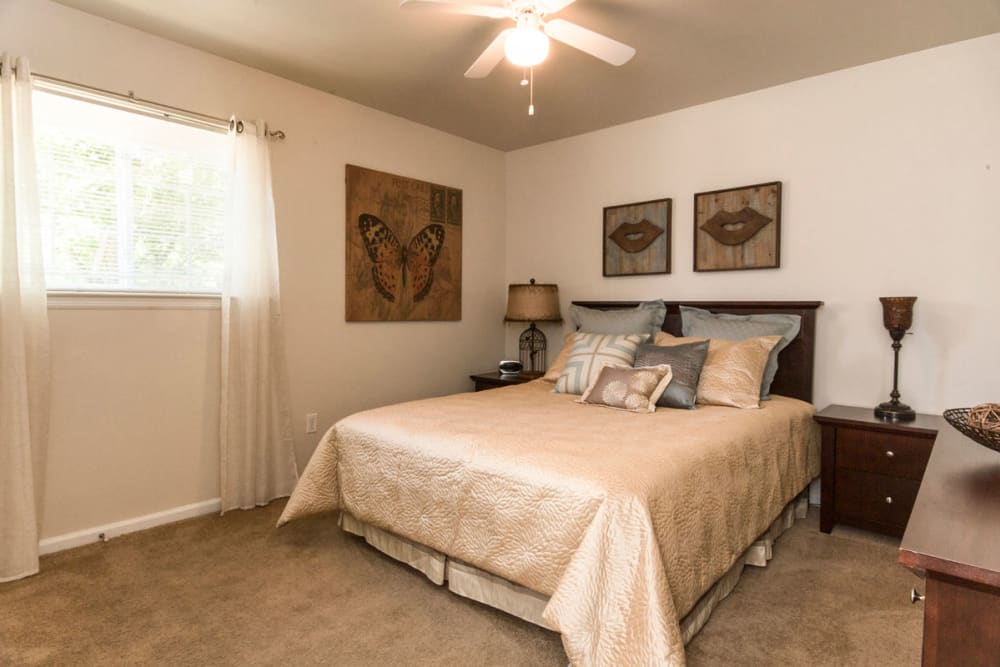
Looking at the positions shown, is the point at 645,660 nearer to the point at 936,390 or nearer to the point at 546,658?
the point at 546,658

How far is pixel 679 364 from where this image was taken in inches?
111

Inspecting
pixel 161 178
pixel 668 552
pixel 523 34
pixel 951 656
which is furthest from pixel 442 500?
pixel 161 178

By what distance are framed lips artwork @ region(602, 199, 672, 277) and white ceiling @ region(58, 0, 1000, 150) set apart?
67 cm

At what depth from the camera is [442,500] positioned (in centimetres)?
202

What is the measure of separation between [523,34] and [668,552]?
72.6 inches

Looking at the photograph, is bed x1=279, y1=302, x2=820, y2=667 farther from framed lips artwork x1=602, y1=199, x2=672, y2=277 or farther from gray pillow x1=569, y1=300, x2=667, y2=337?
framed lips artwork x1=602, y1=199, x2=672, y2=277

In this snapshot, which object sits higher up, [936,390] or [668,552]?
[936,390]

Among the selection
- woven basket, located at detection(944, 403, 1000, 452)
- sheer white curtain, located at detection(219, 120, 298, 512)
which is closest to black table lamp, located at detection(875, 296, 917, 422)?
woven basket, located at detection(944, 403, 1000, 452)

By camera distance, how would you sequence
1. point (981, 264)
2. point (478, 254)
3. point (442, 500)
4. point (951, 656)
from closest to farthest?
point (951, 656) → point (442, 500) → point (981, 264) → point (478, 254)

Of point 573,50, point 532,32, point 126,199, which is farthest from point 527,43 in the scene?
point 126,199

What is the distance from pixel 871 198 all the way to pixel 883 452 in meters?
1.36

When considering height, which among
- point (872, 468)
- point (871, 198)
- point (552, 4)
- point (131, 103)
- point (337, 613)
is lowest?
point (337, 613)

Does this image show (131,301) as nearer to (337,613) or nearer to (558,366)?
(337,613)

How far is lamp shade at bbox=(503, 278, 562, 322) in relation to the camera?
398cm
